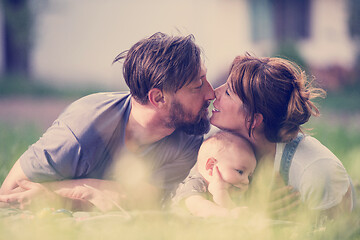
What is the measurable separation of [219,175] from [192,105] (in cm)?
44

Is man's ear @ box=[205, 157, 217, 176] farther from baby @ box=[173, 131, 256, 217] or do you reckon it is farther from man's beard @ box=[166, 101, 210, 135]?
man's beard @ box=[166, 101, 210, 135]

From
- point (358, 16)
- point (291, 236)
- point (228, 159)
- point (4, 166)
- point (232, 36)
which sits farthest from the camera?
point (232, 36)

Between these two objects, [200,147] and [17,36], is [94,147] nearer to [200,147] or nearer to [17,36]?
[200,147]

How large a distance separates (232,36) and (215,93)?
1106cm

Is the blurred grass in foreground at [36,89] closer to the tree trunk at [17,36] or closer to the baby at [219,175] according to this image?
the tree trunk at [17,36]

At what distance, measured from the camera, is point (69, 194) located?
10.0 feet

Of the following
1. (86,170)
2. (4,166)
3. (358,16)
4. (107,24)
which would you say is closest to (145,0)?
(107,24)

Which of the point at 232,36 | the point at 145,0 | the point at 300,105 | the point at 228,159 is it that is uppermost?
the point at 300,105

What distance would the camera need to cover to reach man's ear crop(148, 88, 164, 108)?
3084 millimetres

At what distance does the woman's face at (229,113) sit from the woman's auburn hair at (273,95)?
0.04 m

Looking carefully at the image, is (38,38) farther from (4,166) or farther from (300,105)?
(300,105)

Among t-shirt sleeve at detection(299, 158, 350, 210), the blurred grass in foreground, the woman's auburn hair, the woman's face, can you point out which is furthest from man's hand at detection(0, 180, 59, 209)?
the blurred grass in foreground

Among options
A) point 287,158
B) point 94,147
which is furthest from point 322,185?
point 94,147

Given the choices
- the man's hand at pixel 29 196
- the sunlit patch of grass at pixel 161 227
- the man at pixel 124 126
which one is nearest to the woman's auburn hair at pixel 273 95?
the man at pixel 124 126
